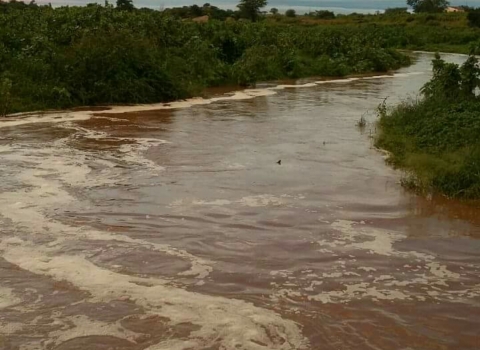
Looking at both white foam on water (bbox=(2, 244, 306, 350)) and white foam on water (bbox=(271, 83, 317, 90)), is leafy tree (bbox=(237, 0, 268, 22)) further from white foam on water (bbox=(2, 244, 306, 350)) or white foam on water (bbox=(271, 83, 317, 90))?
white foam on water (bbox=(2, 244, 306, 350))

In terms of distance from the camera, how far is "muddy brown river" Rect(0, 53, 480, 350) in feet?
18.2

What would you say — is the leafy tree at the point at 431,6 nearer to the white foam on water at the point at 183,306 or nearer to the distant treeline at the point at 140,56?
the distant treeline at the point at 140,56

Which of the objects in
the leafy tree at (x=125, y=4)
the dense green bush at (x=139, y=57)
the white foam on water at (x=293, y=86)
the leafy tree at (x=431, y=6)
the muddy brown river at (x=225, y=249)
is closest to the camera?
the muddy brown river at (x=225, y=249)

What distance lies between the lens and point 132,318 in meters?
5.66

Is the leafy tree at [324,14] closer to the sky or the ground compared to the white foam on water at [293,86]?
closer to the sky

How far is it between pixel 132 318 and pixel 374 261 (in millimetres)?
2795

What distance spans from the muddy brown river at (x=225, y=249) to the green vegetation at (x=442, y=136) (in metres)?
0.41

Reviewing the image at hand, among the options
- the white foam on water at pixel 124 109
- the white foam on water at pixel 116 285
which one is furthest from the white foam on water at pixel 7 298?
the white foam on water at pixel 124 109

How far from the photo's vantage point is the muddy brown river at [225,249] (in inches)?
218

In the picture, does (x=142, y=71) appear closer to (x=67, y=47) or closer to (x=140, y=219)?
(x=67, y=47)

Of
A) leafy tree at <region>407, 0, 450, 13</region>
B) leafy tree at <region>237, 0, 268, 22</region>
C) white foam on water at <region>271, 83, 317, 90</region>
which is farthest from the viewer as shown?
leafy tree at <region>407, 0, 450, 13</region>

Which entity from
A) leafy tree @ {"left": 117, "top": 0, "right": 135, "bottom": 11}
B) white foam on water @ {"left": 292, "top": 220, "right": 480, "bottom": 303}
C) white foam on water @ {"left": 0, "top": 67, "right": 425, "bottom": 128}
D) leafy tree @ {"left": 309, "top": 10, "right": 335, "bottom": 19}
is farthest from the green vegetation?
leafy tree @ {"left": 309, "top": 10, "right": 335, "bottom": 19}

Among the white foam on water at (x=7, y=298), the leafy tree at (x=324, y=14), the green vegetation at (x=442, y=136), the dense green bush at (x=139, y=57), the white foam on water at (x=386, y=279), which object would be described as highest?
the leafy tree at (x=324, y=14)

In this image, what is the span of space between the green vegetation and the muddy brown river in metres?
0.41
